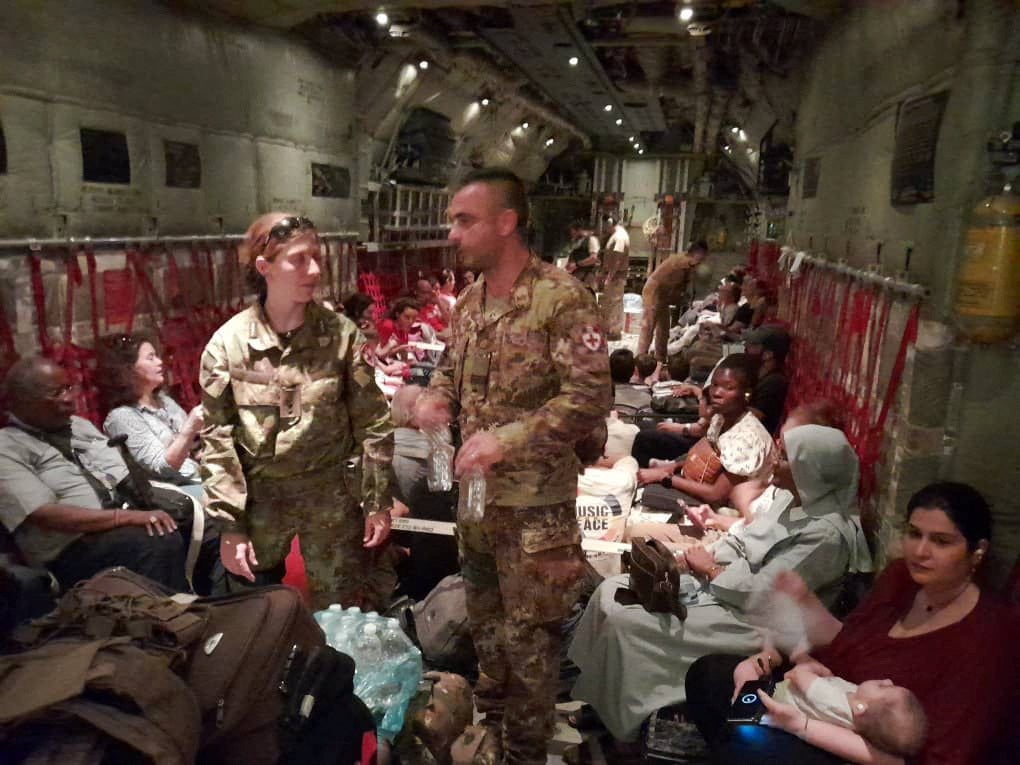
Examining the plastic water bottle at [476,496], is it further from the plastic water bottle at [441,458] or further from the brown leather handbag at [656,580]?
the brown leather handbag at [656,580]

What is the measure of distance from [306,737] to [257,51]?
510 cm

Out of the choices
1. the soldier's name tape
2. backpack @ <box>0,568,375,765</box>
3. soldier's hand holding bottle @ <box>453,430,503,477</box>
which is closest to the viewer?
backpack @ <box>0,568,375,765</box>

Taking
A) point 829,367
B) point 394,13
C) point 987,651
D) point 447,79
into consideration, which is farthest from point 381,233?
point 987,651

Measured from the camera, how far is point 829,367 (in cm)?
393

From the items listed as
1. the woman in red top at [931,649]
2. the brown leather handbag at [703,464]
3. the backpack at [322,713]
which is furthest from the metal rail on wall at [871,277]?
the backpack at [322,713]

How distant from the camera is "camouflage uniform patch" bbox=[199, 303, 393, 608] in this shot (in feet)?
7.36

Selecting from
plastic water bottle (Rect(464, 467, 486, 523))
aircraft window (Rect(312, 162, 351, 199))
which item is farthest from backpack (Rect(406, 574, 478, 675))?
aircraft window (Rect(312, 162, 351, 199))

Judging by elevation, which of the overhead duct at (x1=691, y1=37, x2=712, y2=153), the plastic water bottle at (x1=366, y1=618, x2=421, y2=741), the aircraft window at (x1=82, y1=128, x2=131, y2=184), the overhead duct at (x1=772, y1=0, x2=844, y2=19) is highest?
the overhead duct at (x1=691, y1=37, x2=712, y2=153)

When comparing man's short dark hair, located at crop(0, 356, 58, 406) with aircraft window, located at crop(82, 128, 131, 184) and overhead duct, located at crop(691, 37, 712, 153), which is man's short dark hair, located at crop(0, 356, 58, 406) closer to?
aircraft window, located at crop(82, 128, 131, 184)

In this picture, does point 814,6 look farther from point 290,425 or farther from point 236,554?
point 236,554

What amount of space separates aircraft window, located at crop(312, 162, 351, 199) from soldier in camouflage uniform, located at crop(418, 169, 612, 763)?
4464 mm

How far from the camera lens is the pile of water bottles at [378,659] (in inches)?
83.2

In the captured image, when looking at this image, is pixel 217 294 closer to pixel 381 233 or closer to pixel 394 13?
pixel 394 13

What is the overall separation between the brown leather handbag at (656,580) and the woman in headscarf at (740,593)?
0.13ft
